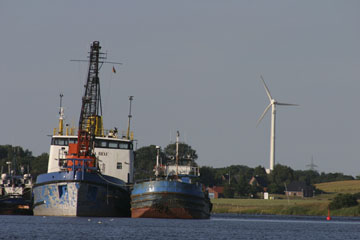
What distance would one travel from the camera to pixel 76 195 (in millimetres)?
88312

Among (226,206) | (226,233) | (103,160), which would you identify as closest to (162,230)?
(226,233)

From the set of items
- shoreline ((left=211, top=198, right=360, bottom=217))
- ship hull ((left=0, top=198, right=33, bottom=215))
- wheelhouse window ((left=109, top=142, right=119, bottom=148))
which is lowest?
ship hull ((left=0, top=198, right=33, bottom=215))

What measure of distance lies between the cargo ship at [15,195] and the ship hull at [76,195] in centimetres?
1062

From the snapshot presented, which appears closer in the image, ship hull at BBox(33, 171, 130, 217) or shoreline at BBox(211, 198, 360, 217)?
ship hull at BBox(33, 171, 130, 217)

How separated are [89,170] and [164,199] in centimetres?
820

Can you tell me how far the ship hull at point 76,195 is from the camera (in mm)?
88375

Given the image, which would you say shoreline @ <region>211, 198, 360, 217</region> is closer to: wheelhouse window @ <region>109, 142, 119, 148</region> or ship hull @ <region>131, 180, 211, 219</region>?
ship hull @ <region>131, 180, 211, 219</region>

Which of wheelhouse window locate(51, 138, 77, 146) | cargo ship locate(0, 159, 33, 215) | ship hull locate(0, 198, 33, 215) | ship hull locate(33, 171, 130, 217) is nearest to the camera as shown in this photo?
ship hull locate(33, 171, 130, 217)

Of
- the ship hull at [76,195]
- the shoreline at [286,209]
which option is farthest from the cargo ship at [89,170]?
the shoreline at [286,209]

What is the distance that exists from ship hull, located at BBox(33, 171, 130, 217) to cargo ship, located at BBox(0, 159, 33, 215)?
1062 cm

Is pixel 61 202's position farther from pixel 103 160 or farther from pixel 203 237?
pixel 203 237

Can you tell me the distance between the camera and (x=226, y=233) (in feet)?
250

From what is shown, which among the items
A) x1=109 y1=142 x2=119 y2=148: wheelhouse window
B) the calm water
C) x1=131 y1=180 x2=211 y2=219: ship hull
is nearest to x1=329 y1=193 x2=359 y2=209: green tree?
x1=131 y1=180 x2=211 y2=219: ship hull

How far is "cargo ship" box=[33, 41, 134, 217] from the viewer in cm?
8888
